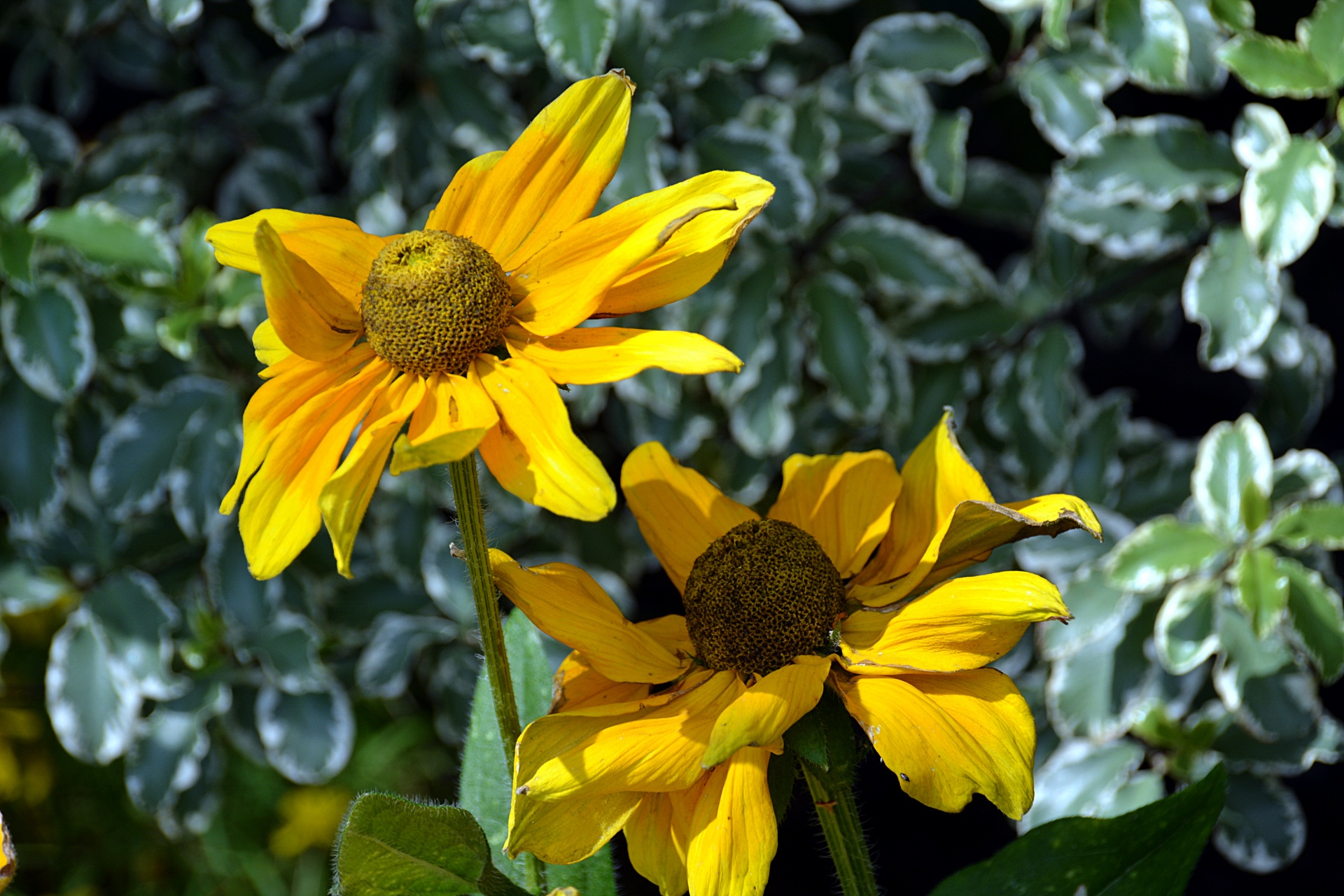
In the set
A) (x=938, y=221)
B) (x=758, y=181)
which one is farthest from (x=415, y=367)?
(x=938, y=221)

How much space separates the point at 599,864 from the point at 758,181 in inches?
17.0

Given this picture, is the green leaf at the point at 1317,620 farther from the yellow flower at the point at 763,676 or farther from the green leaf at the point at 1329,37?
the yellow flower at the point at 763,676

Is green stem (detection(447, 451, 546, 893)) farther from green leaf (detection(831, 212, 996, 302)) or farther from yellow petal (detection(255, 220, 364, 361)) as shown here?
green leaf (detection(831, 212, 996, 302))

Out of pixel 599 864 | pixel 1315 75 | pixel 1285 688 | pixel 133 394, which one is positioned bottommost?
pixel 1285 688

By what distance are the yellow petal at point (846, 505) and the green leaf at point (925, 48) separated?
852mm

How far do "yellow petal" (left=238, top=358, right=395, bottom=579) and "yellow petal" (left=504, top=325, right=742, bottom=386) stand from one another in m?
0.08

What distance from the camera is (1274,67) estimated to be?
1.25 meters

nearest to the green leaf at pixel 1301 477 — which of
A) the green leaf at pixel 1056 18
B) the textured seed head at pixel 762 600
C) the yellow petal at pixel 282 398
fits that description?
the green leaf at pixel 1056 18

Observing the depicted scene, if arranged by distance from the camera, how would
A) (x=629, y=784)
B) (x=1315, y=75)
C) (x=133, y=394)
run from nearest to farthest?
(x=629, y=784) → (x=1315, y=75) → (x=133, y=394)

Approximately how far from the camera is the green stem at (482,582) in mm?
554

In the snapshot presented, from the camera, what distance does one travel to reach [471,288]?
0.59 meters

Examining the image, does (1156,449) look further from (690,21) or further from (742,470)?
(690,21)

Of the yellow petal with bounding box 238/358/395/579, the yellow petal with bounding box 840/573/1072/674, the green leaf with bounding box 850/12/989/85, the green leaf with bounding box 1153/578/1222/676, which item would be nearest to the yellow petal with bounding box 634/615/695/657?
the yellow petal with bounding box 840/573/1072/674

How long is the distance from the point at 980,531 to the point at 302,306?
1.20ft
